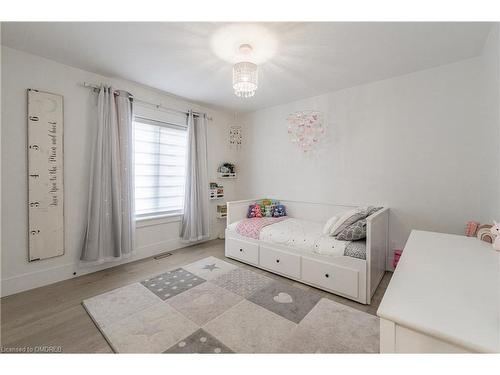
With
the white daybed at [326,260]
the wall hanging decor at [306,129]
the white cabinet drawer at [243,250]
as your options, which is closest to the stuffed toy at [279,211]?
the white daybed at [326,260]

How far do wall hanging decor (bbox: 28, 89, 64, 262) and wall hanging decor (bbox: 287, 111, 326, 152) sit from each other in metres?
2.92

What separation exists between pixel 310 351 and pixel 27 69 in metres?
3.49

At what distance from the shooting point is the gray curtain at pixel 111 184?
2.44m

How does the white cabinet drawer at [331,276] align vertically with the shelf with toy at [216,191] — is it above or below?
below

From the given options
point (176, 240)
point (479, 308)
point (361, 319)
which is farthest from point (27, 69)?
point (361, 319)

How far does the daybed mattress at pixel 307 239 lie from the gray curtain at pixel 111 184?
140cm

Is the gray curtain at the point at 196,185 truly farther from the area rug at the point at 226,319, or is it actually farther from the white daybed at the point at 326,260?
the area rug at the point at 226,319

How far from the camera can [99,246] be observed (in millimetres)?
2479

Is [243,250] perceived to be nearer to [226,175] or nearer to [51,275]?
[226,175]

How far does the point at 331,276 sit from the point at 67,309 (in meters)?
2.43

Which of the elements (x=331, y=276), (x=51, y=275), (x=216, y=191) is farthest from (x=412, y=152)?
(x=51, y=275)

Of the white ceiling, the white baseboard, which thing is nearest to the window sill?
the white baseboard

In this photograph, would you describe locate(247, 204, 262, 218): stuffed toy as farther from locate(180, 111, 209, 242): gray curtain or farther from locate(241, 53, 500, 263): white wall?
locate(180, 111, 209, 242): gray curtain

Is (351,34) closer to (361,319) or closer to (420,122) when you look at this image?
(420,122)
